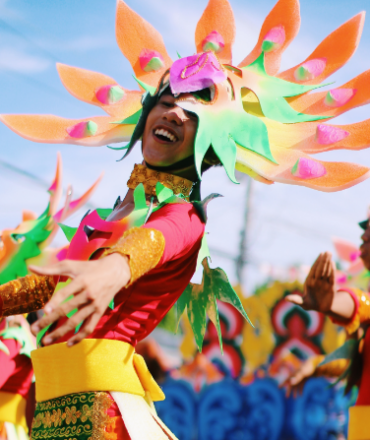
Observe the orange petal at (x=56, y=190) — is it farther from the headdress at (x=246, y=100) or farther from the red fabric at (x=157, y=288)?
the red fabric at (x=157, y=288)

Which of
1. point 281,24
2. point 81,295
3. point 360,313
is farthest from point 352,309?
point 81,295

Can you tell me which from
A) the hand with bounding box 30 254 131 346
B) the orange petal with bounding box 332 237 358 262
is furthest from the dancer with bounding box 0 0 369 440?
the orange petal with bounding box 332 237 358 262

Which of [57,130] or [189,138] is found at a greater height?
[57,130]

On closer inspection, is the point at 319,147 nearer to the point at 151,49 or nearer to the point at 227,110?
the point at 227,110

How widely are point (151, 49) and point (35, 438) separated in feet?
4.88

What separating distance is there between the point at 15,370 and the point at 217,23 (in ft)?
8.17

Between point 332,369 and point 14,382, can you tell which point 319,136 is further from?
point 332,369

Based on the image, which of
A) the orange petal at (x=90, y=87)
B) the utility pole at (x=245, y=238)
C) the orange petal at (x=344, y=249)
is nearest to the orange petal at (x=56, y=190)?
the orange petal at (x=90, y=87)

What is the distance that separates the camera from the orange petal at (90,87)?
241 cm

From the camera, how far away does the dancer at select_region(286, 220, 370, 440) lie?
260 cm

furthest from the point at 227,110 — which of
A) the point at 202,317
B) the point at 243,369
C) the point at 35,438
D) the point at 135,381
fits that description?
the point at 243,369

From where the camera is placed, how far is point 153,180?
200 cm

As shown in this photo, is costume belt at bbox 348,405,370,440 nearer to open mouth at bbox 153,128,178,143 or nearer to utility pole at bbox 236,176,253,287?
open mouth at bbox 153,128,178,143

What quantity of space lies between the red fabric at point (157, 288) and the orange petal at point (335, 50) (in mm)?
806
